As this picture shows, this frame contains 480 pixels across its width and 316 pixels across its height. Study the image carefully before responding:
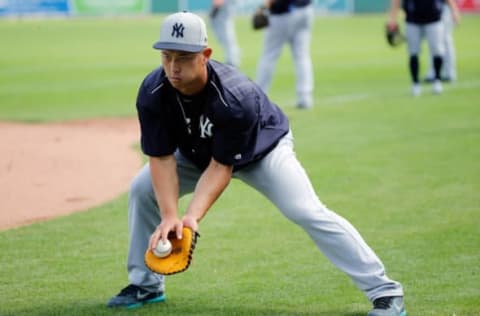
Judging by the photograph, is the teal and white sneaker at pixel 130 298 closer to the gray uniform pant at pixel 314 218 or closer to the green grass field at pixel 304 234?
the green grass field at pixel 304 234

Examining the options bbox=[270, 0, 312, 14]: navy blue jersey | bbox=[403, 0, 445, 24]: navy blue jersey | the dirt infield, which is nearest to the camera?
the dirt infield

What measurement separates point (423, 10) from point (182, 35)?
10.9 meters

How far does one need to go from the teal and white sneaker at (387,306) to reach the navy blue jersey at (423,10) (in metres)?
10.5

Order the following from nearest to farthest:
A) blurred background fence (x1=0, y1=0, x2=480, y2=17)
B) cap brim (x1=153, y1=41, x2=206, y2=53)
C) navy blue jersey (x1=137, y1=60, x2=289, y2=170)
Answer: cap brim (x1=153, y1=41, x2=206, y2=53), navy blue jersey (x1=137, y1=60, x2=289, y2=170), blurred background fence (x1=0, y1=0, x2=480, y2=17)

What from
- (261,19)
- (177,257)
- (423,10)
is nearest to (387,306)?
(177,257)

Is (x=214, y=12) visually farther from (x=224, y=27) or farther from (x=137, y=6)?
(x=137, y=6)

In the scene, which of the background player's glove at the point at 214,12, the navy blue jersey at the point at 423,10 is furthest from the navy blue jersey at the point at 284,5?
the background player's glove at the point at 214,12

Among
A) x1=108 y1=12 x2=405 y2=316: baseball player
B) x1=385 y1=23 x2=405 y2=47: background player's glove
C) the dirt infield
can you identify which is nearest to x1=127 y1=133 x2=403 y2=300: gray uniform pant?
x1=108 y1=12 x2=405 y2=316: baseball player

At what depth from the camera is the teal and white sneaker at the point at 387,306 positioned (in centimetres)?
537

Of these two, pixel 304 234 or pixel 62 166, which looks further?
pixel 62 166

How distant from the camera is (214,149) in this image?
5203 mm

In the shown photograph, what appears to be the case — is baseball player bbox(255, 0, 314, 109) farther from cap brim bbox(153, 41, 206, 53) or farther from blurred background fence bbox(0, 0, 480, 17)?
blurred background fence bbox(0, 0, 480, 17)

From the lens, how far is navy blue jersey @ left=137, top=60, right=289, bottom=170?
5145 mm

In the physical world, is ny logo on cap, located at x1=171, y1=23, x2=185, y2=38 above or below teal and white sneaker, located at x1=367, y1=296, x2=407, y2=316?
above
